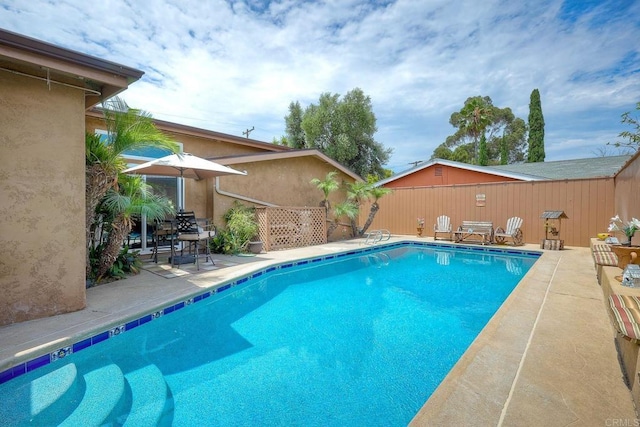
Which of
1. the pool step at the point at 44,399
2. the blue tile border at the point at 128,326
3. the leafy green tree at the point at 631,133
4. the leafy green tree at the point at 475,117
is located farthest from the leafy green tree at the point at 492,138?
the pool step at the point at 44,399

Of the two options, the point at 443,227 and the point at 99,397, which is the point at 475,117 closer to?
the point at 443,227

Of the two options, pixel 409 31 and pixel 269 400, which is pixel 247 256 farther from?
pixel 409 31

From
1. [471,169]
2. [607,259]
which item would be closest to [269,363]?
[607,259]

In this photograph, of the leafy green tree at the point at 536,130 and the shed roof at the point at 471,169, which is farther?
the leafy green tree at the point at 536,130

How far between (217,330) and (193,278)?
1733mm

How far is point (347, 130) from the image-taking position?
22.3 m

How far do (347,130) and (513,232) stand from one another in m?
14.1

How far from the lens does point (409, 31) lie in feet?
32.3

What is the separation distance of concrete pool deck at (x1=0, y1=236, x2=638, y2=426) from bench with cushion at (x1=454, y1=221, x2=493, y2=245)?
6.28 meters

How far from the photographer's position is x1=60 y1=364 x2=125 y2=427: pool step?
2361 millimetres

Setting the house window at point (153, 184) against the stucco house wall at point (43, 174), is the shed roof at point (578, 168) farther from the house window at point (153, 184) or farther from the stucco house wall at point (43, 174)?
the stucco house wall at point (43, 174)

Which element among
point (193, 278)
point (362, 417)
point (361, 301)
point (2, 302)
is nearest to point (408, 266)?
point (361, 301)

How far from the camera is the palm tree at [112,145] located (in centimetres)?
459

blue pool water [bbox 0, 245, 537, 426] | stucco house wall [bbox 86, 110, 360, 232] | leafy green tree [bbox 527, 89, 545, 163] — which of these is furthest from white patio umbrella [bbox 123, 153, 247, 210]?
leafy green tree [bbox 527, 89, 545, 163]
